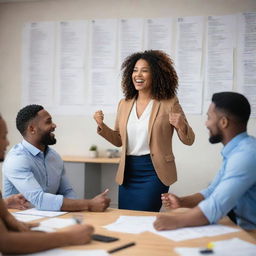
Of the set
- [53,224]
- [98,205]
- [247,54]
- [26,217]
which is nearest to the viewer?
[53,224]

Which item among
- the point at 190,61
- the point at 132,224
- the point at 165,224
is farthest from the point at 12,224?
the point at 190,61

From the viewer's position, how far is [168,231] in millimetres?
1561

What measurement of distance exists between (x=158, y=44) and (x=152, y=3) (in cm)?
46

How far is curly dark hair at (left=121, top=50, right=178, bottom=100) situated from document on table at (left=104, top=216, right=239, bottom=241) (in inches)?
48.6

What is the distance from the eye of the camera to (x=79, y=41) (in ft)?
14.8

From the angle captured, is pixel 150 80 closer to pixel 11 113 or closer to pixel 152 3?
pixel 152 3

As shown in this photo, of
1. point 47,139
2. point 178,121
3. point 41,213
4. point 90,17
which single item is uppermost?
point 90,17

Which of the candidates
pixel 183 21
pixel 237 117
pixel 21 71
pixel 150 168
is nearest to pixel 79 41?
pixel 21 71

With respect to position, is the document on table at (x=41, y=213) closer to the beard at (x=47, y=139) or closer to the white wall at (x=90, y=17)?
the beard at (x=47, y=139)

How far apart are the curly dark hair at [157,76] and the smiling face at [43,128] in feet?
2.44

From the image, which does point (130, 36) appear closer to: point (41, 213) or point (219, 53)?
point (219, 53)

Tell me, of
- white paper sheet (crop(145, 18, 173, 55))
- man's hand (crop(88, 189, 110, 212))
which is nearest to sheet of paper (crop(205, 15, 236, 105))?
white paper sheet (crop(145, 18, 173, 55))

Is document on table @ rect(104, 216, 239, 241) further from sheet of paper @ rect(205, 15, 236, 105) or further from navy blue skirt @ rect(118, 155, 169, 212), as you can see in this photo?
sheet of paper @ rect(205, 15, 236, 105)

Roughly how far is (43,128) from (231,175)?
1.22 meters
